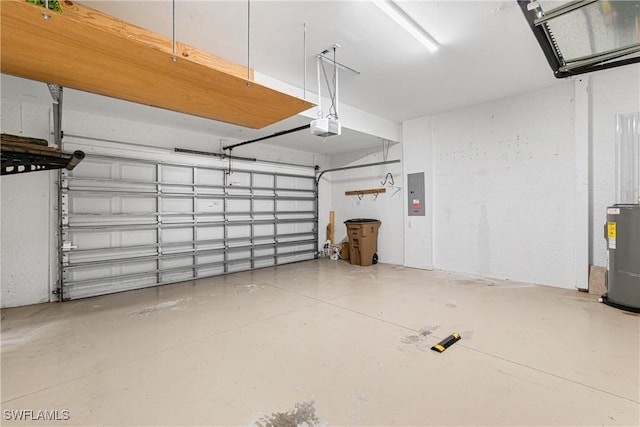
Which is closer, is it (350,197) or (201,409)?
(201,409)

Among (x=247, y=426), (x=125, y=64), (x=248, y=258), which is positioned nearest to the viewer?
(x=247, y=426)

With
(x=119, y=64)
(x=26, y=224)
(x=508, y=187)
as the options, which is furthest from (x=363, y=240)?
(x=26, y=224)

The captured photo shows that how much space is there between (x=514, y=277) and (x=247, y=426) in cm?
473

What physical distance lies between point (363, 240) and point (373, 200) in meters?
1.10

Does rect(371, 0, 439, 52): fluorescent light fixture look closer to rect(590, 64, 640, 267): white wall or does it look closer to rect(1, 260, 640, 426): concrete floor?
rect(590, 64, 640, 267): white wall

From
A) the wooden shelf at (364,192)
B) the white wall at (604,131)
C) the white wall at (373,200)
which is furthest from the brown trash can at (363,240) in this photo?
the white wall at (604,131)

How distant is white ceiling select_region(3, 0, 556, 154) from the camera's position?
Answer: 2527 millimetres

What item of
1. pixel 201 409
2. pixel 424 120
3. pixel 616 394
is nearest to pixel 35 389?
pixel 201 409

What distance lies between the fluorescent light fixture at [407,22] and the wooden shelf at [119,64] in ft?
3.68

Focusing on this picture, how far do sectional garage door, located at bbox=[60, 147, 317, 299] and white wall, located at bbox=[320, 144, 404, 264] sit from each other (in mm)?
1128

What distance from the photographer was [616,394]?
177cm

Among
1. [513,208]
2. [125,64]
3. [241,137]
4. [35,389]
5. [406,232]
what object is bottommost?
[35,389]

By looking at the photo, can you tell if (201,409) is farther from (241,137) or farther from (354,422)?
(241,137)

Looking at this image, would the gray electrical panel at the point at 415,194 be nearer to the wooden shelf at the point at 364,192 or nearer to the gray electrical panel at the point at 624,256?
the wooden shelf at the point at 364,192
